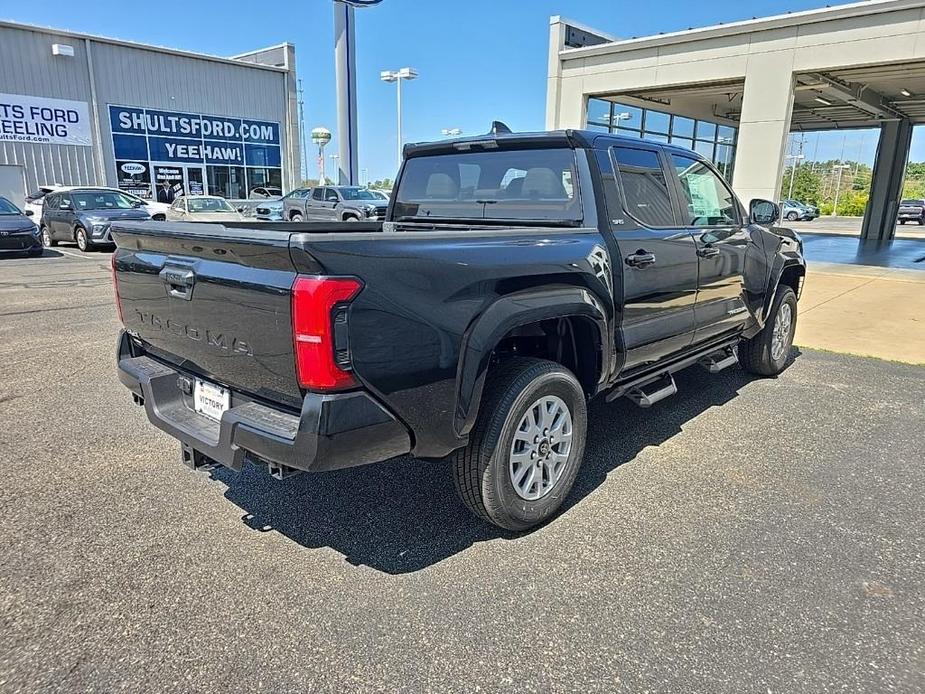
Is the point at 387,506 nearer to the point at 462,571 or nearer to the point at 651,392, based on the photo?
the point at 462,571

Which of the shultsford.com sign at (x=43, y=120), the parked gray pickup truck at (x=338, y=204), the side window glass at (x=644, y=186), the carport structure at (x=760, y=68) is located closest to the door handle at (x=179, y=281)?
the side window glass at (x=644, y=186)

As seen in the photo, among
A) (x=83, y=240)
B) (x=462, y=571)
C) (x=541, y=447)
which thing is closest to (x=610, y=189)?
(x=541, y=447)

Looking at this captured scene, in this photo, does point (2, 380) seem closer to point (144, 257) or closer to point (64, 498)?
point (64, 498)

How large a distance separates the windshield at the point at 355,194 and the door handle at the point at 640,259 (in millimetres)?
19508

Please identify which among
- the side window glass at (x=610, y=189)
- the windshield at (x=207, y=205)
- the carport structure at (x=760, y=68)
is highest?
the carport structure at (x=760, y=68)

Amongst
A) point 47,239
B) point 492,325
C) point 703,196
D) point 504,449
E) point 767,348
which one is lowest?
point 47,239

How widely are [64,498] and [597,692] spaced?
2829mm

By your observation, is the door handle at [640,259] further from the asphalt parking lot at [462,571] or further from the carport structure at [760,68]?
the carport structure at [760,68]

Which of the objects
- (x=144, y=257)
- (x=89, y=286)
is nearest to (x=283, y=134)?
(x=89, y=286)

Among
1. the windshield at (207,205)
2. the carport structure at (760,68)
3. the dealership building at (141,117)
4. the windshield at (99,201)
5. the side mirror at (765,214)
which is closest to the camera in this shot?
the side mirror at (765,214)

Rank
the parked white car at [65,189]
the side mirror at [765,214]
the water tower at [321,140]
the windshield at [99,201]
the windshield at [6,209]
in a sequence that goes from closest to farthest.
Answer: the side mirror at [765,214]
the windshield at [6,209]
the windshield at [99,201]
the parked white car at [65,189]
the water tower at [321,140]

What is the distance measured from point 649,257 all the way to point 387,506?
2037 mm

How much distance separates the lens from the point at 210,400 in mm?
2811

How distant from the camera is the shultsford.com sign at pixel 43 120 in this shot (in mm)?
22875
